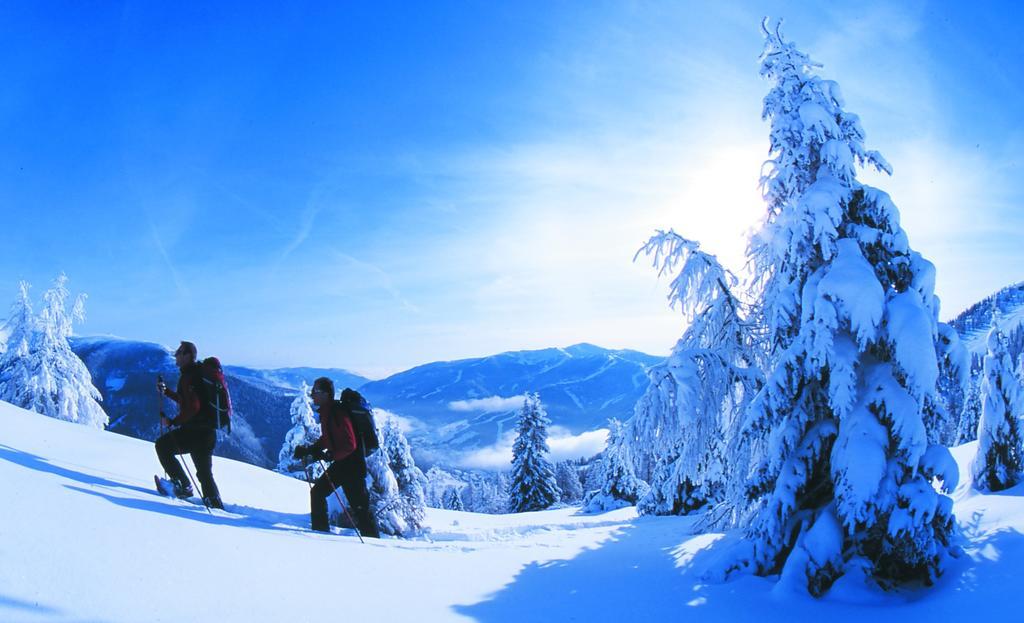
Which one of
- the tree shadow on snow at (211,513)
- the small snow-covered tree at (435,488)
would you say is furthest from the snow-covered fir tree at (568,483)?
the tree shadow on snow at (211,513)

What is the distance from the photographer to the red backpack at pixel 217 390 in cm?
716

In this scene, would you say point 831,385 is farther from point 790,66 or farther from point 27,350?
point 27,350

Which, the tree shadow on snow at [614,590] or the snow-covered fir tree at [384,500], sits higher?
the tree shadow on snow at [614,590]

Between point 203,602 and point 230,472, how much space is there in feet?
28.1

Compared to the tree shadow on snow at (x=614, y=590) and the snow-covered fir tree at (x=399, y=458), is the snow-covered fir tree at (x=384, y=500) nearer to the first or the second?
the snow-covered fir tree at (x=399, y=458)

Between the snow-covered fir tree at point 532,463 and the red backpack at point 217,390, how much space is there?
35307mm

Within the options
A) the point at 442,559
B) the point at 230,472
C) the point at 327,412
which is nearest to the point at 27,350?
the point at 230,472

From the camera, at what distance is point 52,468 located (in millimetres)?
6234

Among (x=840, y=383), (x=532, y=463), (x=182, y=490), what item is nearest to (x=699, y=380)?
(x=840, y=383)

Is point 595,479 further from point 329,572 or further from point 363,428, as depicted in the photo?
point 329,572

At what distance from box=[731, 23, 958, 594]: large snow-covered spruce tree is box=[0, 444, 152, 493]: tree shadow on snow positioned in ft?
25.3

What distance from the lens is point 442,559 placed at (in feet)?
20.0

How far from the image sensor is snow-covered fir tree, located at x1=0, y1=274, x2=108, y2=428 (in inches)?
982

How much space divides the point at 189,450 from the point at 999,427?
13.6 m
